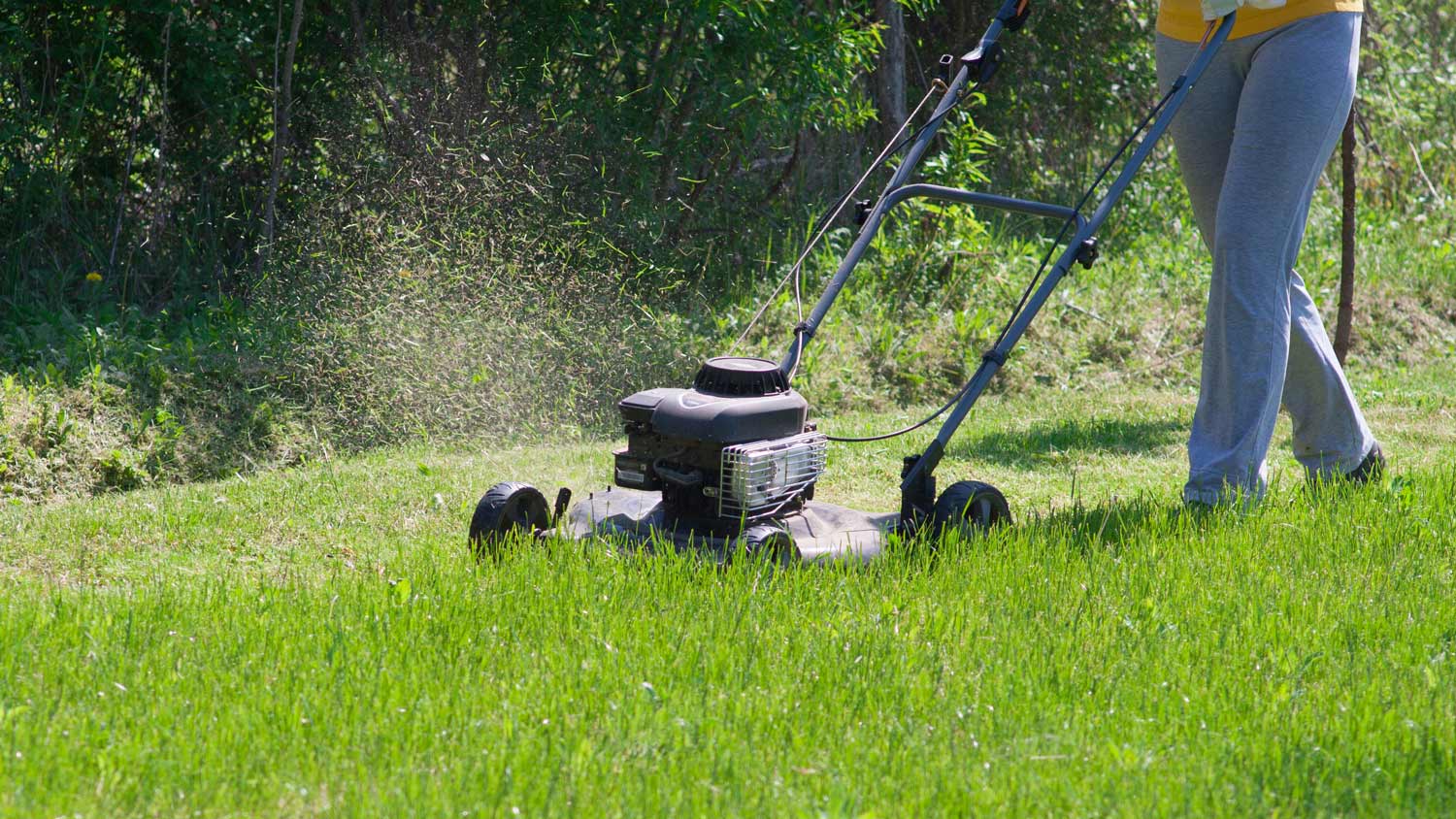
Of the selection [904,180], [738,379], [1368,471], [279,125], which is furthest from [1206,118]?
[279,125]

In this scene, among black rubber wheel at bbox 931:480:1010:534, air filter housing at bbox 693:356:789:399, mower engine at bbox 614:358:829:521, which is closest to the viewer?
mower engine at bbox 614:358:829:521

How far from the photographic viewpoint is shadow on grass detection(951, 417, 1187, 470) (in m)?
5.38

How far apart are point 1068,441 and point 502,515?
2.79m

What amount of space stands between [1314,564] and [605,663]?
1.85m

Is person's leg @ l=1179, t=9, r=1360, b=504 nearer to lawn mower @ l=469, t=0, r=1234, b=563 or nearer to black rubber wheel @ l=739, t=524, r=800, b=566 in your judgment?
lawn mower @ l=469, t=0, r=1234, b=563

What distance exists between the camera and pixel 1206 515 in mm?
3920

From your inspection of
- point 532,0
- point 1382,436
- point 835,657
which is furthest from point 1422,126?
point 835,657

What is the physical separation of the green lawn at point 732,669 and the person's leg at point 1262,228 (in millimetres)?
259

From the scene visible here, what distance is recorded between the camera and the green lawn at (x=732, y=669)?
2.27 meters

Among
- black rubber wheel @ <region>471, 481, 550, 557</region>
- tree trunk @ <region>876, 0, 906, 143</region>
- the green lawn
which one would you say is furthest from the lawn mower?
tree trunk @ <region>876, 0, 906, 143</region>

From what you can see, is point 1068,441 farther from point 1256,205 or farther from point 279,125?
point 279,125

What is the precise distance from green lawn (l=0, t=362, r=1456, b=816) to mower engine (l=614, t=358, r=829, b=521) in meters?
0.20

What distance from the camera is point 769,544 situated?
3.40 meters

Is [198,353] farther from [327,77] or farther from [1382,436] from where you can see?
[1382,436]
